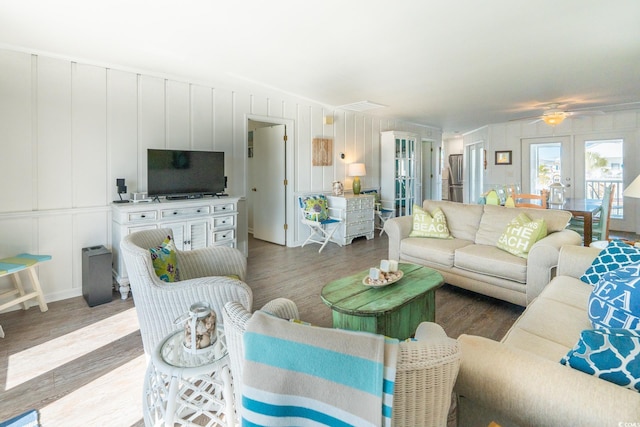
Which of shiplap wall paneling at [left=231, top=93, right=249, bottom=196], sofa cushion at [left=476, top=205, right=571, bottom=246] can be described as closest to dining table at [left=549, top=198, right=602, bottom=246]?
sofa cushion at [left=476, top=205, right=571, bottom=246]

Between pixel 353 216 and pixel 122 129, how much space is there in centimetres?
366

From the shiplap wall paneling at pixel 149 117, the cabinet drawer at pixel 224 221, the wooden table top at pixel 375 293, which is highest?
the shiplap wall paneling at pixel 149 117

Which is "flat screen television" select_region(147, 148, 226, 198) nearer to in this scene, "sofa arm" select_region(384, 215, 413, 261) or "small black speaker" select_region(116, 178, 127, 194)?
"small black speaker" select_region(116, 178, 127, 194)

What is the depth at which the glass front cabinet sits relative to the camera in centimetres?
713

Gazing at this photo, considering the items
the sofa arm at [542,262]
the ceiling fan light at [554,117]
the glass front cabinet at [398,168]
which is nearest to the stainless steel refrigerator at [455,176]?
the glass front cabinet at [398,168]

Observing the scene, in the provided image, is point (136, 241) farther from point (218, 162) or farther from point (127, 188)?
point (218, 162)

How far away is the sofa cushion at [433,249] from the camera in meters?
3.45

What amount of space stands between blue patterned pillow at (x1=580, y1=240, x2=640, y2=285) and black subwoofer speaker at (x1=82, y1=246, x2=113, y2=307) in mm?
4050

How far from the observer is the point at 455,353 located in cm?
86

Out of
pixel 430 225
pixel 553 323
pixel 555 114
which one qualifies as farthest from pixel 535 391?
pixel 555 114

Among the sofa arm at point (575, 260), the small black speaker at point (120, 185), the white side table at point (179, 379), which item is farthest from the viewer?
the small black speaker at point (120, 185)

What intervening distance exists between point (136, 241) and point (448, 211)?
3375 millimetres

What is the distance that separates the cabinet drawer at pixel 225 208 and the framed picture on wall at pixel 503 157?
7.00 metres

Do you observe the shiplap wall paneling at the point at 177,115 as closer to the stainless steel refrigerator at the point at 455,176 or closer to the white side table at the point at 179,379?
the white side table at the point at 179,379
